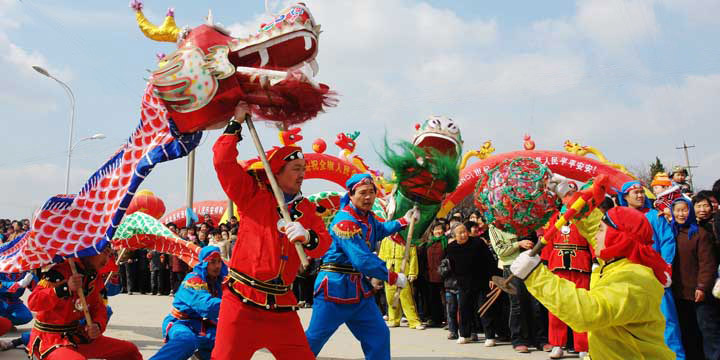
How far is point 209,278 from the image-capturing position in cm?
528

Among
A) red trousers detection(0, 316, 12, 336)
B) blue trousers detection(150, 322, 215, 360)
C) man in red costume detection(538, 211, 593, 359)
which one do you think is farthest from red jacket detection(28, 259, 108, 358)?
man in red costume detection(538, 211, 593, 359)

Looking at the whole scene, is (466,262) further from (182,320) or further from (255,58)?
(255,58)

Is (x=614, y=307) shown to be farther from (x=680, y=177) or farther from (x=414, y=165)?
(x=680, y=177)

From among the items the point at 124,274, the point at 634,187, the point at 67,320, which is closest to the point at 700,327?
the point at 634,187

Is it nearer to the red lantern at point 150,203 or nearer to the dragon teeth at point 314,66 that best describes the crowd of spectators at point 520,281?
the dragon teeth at point 314,66

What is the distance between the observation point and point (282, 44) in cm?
365

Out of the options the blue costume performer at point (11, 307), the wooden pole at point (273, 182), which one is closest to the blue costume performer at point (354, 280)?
the wooden pole at point (273, 182)

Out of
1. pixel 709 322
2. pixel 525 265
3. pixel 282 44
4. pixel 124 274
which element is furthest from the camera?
pixel 124 274

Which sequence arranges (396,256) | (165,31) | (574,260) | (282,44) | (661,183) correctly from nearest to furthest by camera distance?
1. (282,44)
2. (165,31)
3. (574,260)
4. (661,183)
5. (396,256)

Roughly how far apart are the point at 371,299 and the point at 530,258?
225 cm

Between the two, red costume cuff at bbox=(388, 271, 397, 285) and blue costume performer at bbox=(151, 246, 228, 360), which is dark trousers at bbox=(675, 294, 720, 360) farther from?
blue costume performer at bbox=(151, 246, 228, 360)

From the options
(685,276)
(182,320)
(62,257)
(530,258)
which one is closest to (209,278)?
(182,320)

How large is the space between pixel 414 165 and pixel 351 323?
135cm

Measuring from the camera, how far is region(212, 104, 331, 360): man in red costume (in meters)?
3.37
